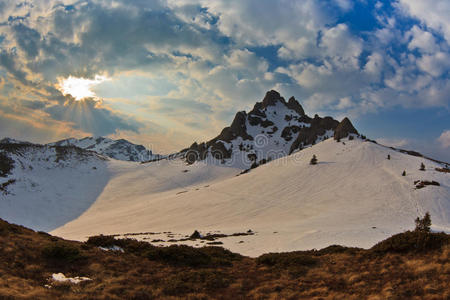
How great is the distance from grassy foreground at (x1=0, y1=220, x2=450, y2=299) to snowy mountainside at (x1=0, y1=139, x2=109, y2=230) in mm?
56754

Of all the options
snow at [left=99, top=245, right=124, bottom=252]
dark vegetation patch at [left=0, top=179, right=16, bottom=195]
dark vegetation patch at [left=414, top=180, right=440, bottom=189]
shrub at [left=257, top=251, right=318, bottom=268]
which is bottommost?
shrub at [left=257, top=251, right=318, bottom=268]

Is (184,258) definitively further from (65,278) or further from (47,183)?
(47,183)

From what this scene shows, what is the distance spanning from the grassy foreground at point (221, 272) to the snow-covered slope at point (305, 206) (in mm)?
9148

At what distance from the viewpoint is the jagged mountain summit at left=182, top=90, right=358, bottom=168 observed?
143750 millimetres

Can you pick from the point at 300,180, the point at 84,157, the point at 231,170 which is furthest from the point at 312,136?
the point at 84,157

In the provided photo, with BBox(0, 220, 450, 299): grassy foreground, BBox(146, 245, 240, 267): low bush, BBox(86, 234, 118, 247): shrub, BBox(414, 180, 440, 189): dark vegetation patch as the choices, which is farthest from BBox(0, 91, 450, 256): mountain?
BBox(86, 234, 118, 247): shrub

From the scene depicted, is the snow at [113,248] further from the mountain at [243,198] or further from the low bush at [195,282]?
the mountain at [243,198]

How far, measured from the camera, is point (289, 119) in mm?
194625

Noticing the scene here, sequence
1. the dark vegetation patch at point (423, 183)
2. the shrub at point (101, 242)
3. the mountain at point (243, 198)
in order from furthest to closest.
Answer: the dark vegetation patch at point (423, 183) → the mountain at point (243, 198) → the shrub at point (101, 242)

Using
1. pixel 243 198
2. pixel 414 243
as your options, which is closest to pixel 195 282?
pixel 414 243

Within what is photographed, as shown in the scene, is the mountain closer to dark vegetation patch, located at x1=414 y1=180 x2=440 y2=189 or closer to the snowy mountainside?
dark vegetation patch, located at x1=414 y1=180 x2=440 y2=189

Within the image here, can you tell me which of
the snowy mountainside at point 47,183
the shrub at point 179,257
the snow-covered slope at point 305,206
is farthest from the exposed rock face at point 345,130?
the snowy mountainside at point 47,183

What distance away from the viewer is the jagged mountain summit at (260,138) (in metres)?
144

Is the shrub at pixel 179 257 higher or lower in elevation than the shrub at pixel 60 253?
lower
